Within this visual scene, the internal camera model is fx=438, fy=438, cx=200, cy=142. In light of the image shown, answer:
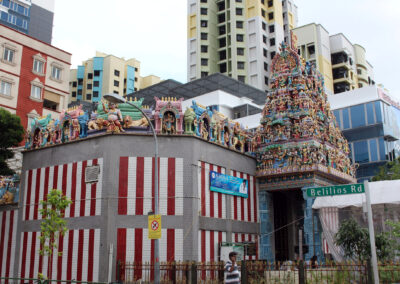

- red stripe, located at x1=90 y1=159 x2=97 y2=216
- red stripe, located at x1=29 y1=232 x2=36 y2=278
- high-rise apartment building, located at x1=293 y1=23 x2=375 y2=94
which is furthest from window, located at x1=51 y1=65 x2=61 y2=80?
high-rise apartment building, located at x1=293 y1=23 x2=375 y2=94

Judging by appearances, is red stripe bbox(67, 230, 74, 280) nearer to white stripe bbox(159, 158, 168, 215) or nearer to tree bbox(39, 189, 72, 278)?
tree bbox(39, 189, 72, 278)

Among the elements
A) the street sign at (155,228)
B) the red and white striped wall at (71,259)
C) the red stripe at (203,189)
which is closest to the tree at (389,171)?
the red stripe at (203,189)

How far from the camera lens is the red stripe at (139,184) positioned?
83.5ft

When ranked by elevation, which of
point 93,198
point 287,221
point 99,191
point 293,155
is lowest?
point 287,221

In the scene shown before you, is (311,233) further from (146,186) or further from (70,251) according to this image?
(70,251)

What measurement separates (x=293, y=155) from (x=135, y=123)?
11572 millimetres

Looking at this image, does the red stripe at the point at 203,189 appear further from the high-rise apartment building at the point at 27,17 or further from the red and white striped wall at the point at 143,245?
the high-rise apartment building at the point at 27,17

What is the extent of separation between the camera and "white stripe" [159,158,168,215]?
25.7 metres

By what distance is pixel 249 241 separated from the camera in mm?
30141

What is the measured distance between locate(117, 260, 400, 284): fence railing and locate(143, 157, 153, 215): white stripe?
3.27 m

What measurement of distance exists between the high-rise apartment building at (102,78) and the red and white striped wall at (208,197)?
74.0 m

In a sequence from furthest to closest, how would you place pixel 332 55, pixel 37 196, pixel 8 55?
pixel 332 55 < pixel 8 55 < pixel 37 196

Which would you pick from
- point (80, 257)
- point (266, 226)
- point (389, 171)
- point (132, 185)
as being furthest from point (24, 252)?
point (389, 171)

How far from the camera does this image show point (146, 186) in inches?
1017
